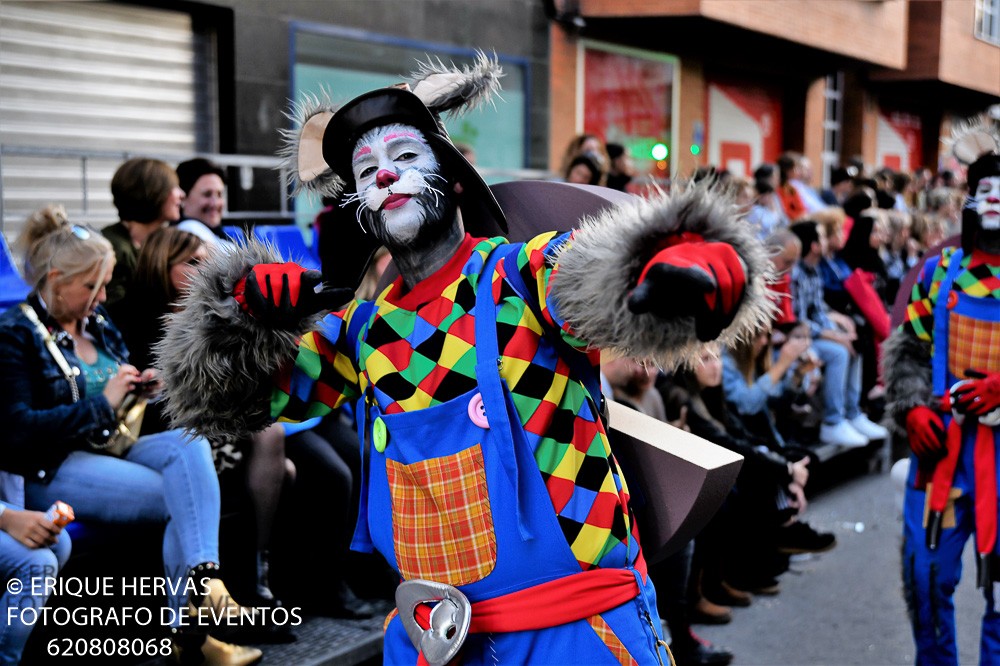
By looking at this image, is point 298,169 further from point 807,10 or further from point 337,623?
point 807,10

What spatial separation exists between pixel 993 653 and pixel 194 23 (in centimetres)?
730

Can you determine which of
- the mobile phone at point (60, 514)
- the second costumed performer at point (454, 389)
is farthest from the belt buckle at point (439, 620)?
the mobile phone at point (60, 514)

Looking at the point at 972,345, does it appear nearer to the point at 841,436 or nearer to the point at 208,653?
the point at 208,653

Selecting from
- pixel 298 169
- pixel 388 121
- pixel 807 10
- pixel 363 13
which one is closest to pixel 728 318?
pixel 388 121

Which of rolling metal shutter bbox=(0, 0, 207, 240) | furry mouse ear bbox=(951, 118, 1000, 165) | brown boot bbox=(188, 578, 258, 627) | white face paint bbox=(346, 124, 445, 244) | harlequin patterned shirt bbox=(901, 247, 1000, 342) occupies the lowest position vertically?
brown boot bbox=(188, 578, 258, 627)

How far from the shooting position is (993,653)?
3.90m

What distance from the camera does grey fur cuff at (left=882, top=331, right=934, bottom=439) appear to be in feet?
13.8

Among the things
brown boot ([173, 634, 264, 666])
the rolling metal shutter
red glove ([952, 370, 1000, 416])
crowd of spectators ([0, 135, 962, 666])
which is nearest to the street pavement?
crowd of spectators ([0, 135, 962, 666])

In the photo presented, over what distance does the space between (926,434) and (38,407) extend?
3.19 meters

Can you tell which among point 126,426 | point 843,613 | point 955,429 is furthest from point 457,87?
point 843,613

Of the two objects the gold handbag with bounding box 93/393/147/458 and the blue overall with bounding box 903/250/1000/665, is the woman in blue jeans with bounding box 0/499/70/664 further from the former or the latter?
the blue overall with bounding box 903/250/1000/665

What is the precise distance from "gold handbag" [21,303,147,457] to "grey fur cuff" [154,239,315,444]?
1340 millimetres

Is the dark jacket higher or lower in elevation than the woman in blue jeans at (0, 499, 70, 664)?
higher

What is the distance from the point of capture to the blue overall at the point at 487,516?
7.30ft
